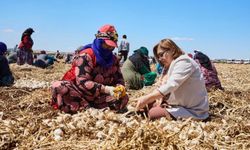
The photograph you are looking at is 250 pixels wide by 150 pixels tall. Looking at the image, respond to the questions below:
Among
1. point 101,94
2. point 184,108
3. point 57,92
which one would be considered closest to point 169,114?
point 184,108

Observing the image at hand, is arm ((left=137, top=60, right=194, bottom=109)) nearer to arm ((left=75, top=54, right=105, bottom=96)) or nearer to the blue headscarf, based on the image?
arm ((left=75, top=54, right=105, bottom=96))

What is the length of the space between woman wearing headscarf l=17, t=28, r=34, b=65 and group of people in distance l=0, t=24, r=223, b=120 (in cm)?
1057

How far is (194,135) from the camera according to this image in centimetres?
329

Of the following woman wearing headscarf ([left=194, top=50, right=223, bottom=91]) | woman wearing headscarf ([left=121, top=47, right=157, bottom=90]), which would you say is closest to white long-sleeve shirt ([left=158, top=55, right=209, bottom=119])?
woman wearing headscarf ([left=194, top=50, right=223, bottom=91])

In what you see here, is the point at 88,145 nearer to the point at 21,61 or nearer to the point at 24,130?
the point at 24,130

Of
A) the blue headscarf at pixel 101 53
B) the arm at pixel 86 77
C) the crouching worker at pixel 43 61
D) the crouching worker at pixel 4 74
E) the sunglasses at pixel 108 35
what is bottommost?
the crouching worker at pixel 43 61

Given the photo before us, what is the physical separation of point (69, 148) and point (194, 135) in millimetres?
1017

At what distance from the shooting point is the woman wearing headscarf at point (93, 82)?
4.73 m

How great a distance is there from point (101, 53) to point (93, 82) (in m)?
0.38

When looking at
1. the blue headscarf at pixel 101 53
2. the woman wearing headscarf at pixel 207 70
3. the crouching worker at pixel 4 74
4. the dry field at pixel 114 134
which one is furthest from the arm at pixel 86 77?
the crouching worker at pixel 4 74

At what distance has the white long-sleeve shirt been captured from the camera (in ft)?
13.9

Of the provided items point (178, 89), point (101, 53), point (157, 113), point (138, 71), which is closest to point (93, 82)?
point (101, 53)

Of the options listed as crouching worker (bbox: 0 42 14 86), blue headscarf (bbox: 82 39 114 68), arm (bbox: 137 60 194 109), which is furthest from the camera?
crouching worker (bbox: 0 42 14 86)

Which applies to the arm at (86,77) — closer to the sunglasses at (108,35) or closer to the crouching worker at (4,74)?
the sunglasses at (108,35)
